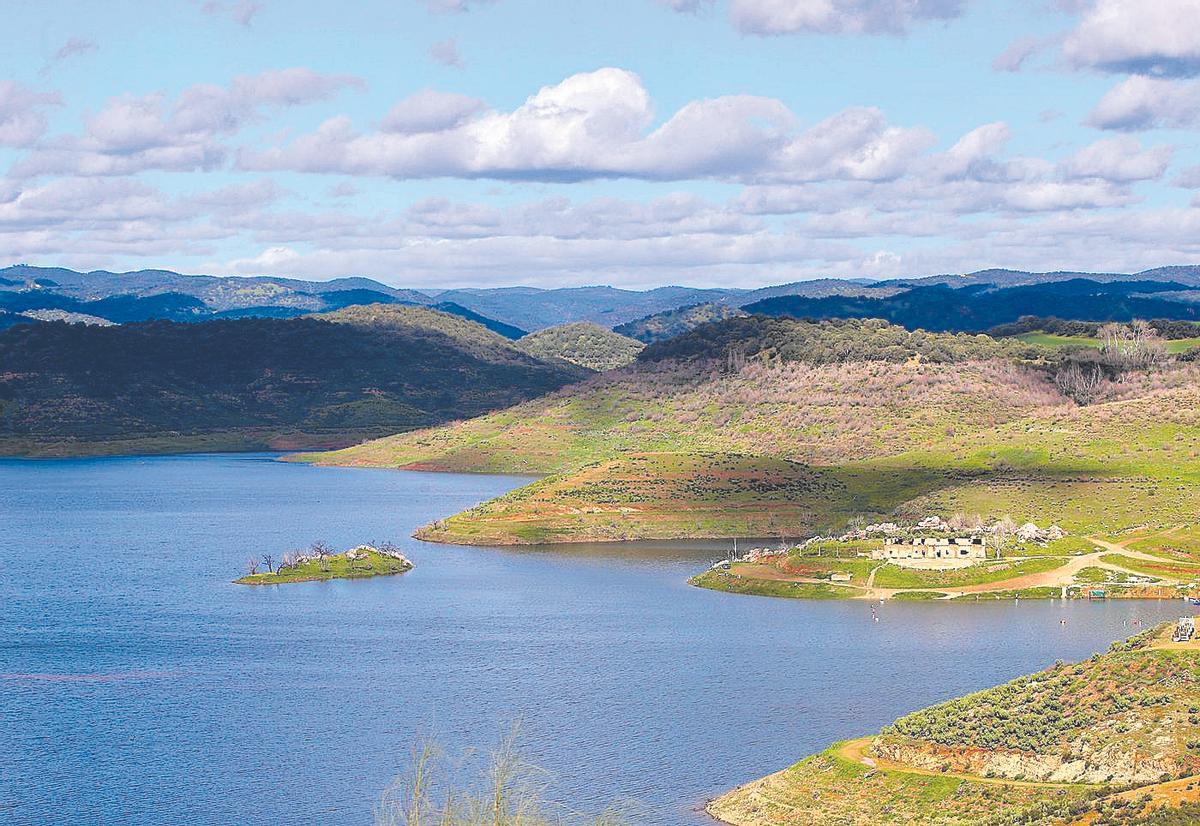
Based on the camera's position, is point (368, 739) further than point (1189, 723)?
Yes

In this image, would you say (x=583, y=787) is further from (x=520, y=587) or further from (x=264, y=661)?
(x=520, y=587)

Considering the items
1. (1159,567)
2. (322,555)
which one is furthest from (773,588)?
(322,555)

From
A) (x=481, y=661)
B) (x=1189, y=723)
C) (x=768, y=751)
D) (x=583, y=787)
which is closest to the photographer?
(x=1189, y=723)

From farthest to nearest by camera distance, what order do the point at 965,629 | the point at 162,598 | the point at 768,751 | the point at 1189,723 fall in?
the point at 162,598, the point at 965,629, the point at 768,751, the point at 1189,723

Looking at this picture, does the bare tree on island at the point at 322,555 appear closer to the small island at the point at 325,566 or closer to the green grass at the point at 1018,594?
the small island at the point at 325,566

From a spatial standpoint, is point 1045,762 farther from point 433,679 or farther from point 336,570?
point 336,570

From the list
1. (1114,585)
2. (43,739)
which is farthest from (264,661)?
(1114,585)
